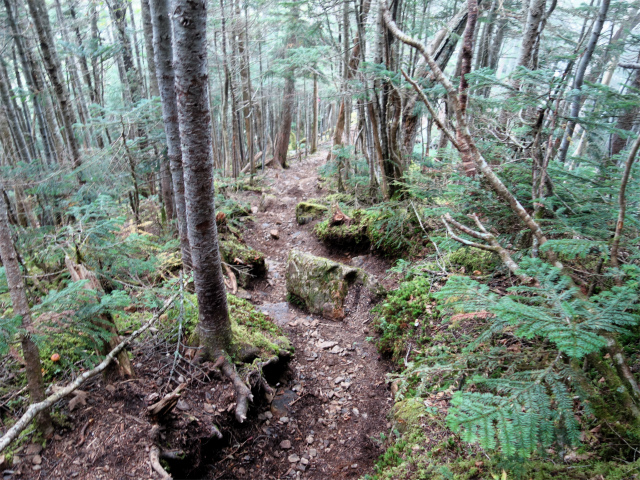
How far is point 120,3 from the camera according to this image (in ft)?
30.8

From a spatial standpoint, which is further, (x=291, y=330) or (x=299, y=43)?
(x=299, y=43)

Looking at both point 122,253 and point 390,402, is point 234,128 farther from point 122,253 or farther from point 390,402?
point 390,402

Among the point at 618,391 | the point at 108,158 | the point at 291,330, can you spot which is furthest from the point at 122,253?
the point at 618,391

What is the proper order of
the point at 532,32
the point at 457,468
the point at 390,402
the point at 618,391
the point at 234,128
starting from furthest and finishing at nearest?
1. the point at 234,128
2. the point at 532,32
3. the point at 390,402
4. the point at 457,468
5. the point at 618,391

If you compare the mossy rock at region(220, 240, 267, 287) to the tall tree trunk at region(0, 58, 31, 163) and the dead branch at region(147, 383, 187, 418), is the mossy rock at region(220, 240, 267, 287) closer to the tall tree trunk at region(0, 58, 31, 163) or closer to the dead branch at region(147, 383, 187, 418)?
the dead branch at region(147, 383, 187, 418)

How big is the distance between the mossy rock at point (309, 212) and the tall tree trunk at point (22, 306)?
763 cm

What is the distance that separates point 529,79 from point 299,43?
1479 centimetres

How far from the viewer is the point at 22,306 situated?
93.9 inches

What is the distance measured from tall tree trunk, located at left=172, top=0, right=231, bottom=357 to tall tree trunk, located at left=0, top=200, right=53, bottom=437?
1.28 meters

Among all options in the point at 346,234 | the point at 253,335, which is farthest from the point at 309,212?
the point at 253,335

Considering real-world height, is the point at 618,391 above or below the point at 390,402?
above

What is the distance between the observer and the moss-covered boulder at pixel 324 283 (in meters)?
5.87

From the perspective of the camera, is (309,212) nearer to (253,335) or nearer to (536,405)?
(253,335)

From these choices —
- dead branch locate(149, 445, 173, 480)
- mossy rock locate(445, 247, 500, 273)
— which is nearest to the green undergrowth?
mossy rock locate(445, 247, 500, 273)
